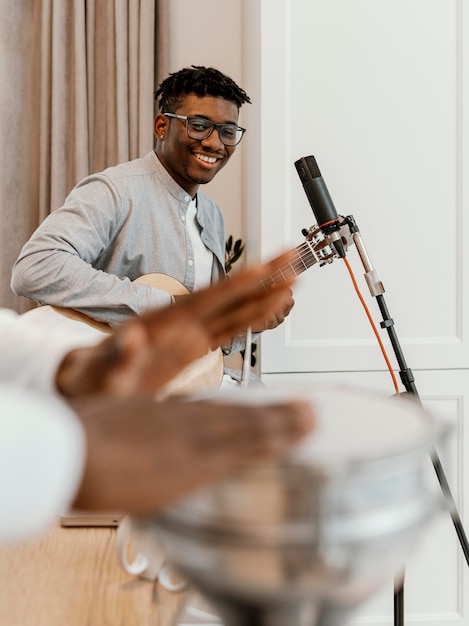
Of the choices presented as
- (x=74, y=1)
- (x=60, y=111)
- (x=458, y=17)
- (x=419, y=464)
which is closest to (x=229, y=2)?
(x=74, y=1)

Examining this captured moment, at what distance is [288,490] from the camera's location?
1.30ft

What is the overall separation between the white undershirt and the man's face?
102 millimetres

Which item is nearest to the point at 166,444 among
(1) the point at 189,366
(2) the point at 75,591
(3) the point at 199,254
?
(2) the point at 75,591

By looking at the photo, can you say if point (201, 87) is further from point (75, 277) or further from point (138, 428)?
point (138, 428)

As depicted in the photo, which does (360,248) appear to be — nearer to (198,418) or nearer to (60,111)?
(60,111)

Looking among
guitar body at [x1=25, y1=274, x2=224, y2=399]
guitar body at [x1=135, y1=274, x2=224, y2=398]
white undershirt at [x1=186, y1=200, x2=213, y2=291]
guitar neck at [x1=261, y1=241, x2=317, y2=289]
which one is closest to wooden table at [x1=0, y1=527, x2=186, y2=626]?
guitar body at [x1=25, y1=274, x2=224, y2=399]

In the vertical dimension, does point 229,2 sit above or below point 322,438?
above

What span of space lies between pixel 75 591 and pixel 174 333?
1.43 ft

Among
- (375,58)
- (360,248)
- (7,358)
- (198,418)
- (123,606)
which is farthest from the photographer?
(375,58)

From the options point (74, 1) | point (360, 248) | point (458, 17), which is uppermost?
point (74, 1)

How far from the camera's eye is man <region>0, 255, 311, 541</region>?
330 millimetres

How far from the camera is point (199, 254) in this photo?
213cm

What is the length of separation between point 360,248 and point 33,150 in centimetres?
140

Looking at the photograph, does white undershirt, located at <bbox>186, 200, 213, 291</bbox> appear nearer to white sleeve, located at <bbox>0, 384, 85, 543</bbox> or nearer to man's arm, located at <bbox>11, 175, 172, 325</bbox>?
man's arm, located at <bbox>11, 175, 172, 325</bbox>
